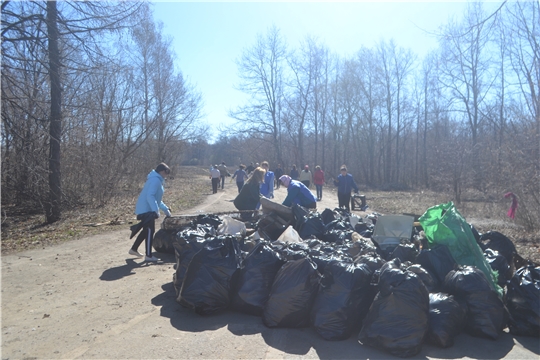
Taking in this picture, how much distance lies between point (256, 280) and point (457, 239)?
2.37 meters

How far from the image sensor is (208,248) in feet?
15.0

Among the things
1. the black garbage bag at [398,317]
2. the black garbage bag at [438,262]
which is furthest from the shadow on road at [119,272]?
the black garbage bag at [438,262]

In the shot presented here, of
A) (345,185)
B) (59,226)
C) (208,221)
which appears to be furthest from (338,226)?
(59,226)

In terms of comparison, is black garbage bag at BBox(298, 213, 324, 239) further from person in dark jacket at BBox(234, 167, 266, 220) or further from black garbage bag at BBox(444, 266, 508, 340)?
black garbage bag at BBox(444, 266, 508, 340)

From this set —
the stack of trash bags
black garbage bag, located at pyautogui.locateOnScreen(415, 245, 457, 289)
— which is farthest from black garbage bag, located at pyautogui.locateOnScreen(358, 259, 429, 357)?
black garbage bag, located at pyautogui.locateOnScreen(415, 245, 457, 289)

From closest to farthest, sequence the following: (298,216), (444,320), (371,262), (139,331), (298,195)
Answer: (444,320) < (139,331) < (371,262) < (298,216) < (298,195)

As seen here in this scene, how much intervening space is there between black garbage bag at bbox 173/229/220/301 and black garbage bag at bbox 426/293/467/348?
2358 mm

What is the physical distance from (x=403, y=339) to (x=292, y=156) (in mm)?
41301

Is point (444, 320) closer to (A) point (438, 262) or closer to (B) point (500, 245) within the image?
(A) point (438, 262)

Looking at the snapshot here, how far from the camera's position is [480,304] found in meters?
3.85

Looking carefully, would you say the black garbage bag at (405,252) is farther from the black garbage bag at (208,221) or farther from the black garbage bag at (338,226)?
the black garbage bag at (208,221)

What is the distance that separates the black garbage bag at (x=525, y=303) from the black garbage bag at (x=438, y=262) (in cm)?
62

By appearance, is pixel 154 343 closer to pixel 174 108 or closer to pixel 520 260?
pixel 520 260

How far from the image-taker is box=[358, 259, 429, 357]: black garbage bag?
3.47 metres
